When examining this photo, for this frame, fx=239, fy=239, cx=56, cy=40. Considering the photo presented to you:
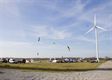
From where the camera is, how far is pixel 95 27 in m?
92.6

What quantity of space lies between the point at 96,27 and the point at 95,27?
54cm

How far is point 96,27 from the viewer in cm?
9212
